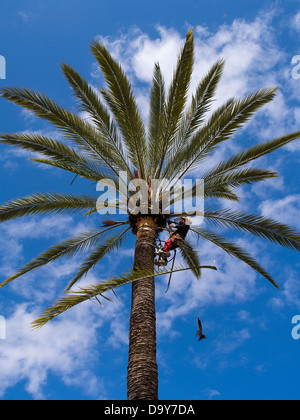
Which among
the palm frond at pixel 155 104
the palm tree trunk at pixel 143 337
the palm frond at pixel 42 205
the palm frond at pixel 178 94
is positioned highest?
the palm frond at pixel 155 104

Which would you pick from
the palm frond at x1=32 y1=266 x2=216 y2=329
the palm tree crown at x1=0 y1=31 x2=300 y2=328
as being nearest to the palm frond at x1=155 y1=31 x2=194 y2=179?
the palm tree crown at x1=0 y1=31 x2=300 y2=328

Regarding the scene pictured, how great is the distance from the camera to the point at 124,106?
8727 millimetres

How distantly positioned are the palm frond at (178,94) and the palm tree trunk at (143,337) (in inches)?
106

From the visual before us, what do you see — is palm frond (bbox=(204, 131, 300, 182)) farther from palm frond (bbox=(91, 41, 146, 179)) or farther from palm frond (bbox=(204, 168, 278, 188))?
palm frond (bbox=(91, 41, 146, 179))

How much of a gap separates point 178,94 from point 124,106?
1.24 metres

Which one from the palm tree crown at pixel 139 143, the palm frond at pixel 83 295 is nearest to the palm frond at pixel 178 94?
the palm tree crown at pixel 139 143

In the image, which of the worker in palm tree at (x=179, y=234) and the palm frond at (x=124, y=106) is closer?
the worker in palm tree at (x=179, y=234)

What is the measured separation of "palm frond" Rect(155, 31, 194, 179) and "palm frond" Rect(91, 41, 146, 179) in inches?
21.5

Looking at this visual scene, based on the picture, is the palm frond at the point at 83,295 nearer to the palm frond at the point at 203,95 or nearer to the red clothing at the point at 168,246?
the red clothing at the point at 168,246

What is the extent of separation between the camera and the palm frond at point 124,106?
28.0 feet

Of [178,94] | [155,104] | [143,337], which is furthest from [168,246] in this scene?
[155,104]

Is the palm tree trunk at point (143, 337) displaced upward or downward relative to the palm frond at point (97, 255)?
downward
